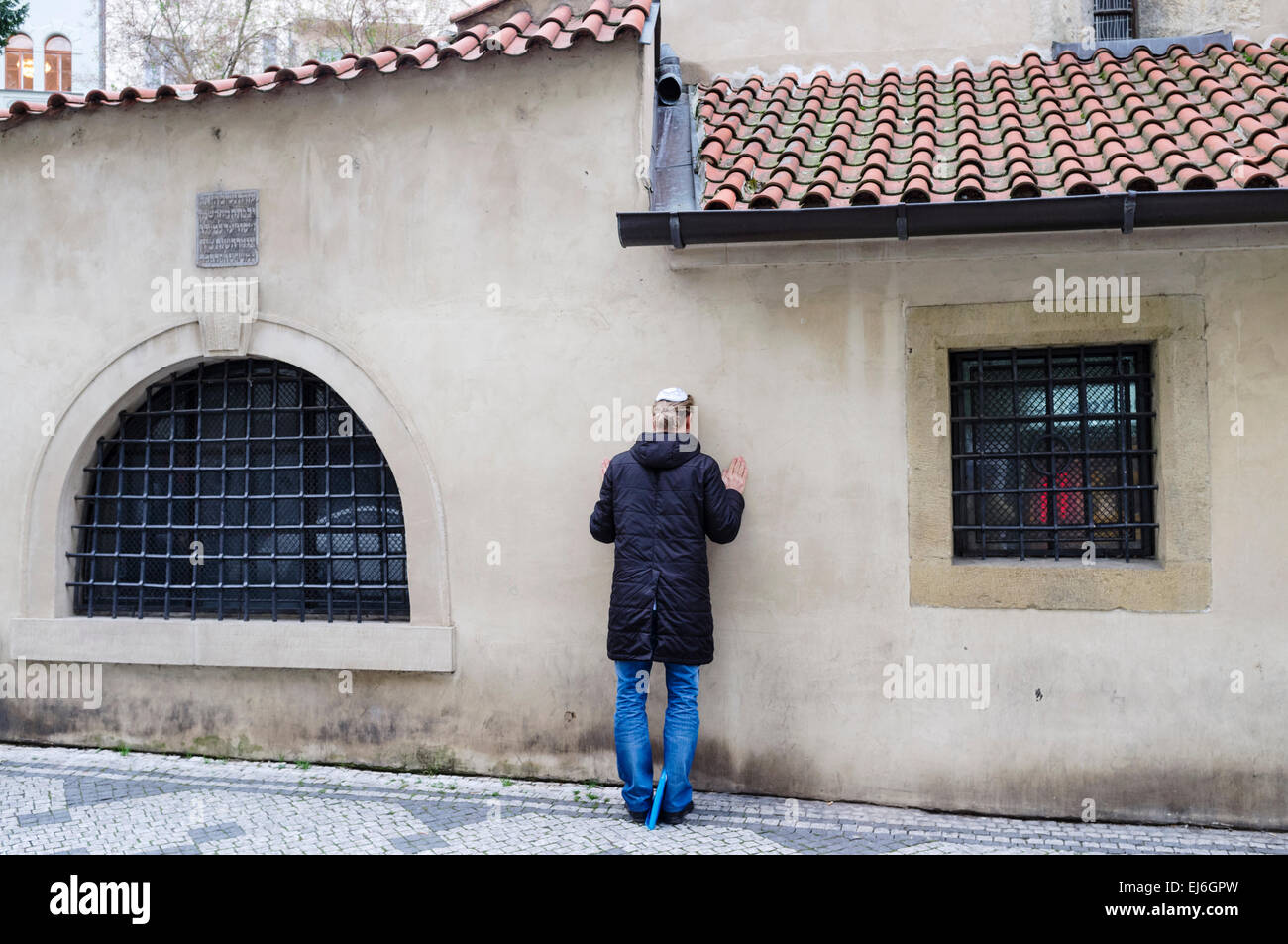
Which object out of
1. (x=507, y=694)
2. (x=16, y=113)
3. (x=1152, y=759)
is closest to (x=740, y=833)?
(x=507, y=694)

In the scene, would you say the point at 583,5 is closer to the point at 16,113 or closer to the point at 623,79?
the point at 623,79

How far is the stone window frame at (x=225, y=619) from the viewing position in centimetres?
591

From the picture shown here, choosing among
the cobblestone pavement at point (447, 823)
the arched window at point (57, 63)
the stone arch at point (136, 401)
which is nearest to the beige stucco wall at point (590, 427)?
the stone arch at point (136, 401)

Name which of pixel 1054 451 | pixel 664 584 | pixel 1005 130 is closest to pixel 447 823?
pixel 664 584

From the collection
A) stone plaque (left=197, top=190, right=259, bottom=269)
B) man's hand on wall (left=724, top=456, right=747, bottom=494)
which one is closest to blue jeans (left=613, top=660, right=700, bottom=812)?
man's hand on wall (left=724, top=456, right=747, bottom=494)

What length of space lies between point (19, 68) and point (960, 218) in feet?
94.8

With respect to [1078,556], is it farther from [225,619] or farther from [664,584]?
[225,619]

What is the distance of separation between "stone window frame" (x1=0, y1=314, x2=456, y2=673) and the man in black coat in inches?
48.6

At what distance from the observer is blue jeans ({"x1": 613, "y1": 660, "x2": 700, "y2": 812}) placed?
16.7 ft

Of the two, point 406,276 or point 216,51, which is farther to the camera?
point 216,51

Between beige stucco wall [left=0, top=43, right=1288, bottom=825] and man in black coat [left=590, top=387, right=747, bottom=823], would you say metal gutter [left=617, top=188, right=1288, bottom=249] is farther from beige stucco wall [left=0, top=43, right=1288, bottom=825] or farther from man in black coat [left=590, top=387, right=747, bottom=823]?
man in black coat [left=590, top=387, right=747, bottom=823]

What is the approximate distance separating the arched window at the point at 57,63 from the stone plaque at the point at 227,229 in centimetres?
2212

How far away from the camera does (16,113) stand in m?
6.31

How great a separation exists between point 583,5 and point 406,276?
102 inches
